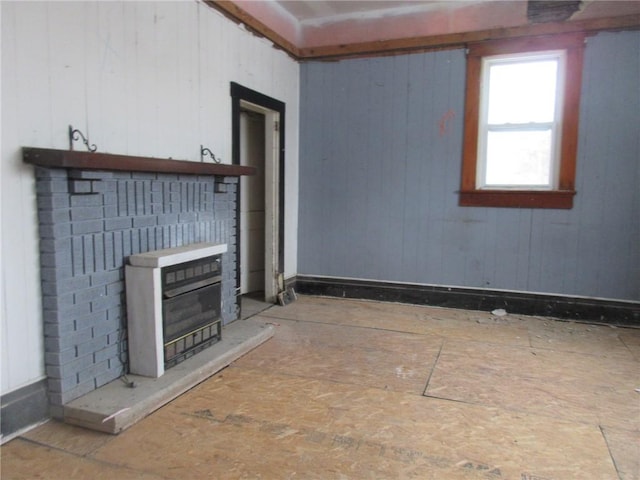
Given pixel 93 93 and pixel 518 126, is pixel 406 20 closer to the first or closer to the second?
pixel 518 126

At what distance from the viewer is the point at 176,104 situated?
317 centimetres

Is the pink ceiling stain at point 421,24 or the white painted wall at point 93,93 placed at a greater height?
the pink ceiling stain at point 421,24

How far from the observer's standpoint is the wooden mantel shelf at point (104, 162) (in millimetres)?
2080

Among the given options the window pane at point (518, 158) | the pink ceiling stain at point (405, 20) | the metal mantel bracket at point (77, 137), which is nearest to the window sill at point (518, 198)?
the window pane at point (518, 158)

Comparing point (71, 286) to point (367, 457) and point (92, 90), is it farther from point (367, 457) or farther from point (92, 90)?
point (367, 457)

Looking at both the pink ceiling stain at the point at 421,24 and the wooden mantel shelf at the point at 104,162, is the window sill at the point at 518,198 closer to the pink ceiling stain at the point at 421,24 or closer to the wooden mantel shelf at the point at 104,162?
the pink ceiling stain at the point at 421,24

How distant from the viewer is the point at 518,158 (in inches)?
173

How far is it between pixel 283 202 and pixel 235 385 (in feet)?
8.03

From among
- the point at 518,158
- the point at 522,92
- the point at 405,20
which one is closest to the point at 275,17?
the point at 405,20

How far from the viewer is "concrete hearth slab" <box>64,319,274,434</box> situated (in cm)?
221

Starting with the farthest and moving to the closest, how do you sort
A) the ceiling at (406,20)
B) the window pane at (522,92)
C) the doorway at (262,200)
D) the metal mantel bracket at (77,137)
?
the doorway at (262,200)
the window pane at (522,92)
the ceiling at (406,20)
the metal mantel bracket at (77,137)

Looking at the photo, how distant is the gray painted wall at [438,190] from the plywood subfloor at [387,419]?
93cm

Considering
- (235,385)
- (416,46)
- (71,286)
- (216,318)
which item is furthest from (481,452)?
(416,46)

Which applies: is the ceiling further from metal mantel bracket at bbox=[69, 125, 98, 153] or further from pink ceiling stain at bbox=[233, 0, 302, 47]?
metal mantel bracket at bbox=[69, 125, 98, 153]
